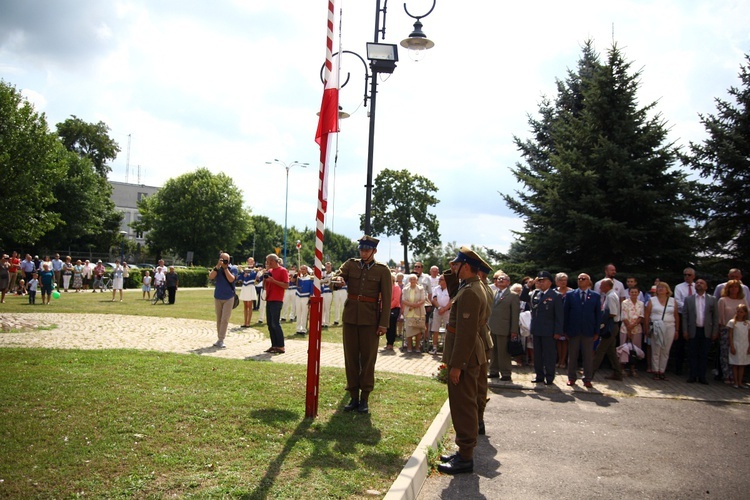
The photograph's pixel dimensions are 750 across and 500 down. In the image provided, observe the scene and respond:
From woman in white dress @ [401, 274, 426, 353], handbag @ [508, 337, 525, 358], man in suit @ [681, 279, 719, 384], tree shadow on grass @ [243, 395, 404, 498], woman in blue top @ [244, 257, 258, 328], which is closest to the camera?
tree shadow on grass @ [243, 395, 404, 498]

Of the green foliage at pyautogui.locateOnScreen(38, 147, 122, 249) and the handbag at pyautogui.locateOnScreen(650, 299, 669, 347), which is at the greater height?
the green foliage at pyautogui.locateOnScreen(38, 147, 122, 249)

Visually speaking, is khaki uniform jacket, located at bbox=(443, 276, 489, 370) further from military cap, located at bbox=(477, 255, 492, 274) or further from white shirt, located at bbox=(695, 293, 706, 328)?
white shirt, located at bbox=(695, 293, 706, 328)

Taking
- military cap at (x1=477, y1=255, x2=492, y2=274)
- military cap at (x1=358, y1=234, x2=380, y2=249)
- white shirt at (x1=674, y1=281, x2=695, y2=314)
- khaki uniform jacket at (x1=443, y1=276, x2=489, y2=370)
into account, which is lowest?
khaki uniform jacket at (x1=443, y1=276, x2=489, y2=370)

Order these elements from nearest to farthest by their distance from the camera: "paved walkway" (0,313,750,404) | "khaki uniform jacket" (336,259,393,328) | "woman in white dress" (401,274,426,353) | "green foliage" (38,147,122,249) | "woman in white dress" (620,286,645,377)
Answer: "khaki uniform jacket" (336,259,393,328)
"paved walkway" (0,313,750,404)
"woman in white dress" (620,286,645,377)
"woman in white dress" (401,274,426,353)
"green foliage" (38,147,122,249)

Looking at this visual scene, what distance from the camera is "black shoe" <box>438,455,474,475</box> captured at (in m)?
5.58

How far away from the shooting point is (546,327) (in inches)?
418

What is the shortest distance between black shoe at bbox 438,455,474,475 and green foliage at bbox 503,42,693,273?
1038 cm

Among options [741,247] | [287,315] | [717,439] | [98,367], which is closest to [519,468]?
[717,439]

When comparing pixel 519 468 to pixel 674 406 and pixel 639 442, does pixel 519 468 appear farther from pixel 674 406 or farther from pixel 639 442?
pixel 674 406

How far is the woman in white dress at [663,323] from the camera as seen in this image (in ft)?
39.4

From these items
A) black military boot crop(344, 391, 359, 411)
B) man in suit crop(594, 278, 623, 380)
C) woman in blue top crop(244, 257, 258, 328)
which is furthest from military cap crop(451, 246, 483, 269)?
woman in blue top crop(244, 257, 258, 328)

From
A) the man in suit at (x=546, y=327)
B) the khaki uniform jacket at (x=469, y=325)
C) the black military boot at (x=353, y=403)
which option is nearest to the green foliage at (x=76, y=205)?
the man in suit at (x=546, y=327)

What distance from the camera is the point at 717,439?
286 inches

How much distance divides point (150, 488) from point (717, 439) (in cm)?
709
